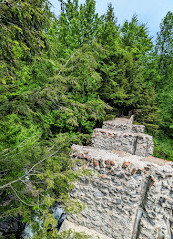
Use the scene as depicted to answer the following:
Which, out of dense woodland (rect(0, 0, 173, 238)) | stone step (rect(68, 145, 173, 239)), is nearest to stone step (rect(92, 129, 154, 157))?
dense woodland (rect(0, 0, 173, 238))

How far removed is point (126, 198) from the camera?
9.48 ft

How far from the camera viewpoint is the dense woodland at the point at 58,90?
2254 mm

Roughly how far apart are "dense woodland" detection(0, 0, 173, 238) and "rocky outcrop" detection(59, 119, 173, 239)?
2.38 feet

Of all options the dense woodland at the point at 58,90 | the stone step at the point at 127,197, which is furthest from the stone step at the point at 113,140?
the stone step at the point at 127,197

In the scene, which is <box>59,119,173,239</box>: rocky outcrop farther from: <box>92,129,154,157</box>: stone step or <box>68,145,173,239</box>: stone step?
<box>92,129,154,157</box>: stone step

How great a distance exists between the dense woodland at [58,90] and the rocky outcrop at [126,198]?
726 millimetres

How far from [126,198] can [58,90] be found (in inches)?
137

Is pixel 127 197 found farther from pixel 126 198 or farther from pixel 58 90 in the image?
pixel 58 90

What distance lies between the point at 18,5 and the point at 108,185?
4453 millimetres

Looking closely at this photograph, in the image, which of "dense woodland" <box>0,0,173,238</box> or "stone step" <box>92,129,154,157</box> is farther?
"stone step" <box>92,129,154,157</box>

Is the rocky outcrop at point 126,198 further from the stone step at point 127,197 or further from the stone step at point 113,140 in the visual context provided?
the stone step at point 113,140

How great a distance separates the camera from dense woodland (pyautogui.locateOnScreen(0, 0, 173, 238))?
88.7 inches

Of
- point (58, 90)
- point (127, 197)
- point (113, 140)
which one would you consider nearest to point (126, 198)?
point (127, 197)

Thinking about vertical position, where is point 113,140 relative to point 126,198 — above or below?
above
